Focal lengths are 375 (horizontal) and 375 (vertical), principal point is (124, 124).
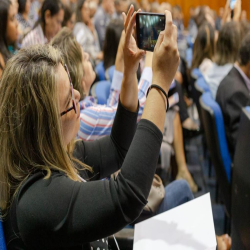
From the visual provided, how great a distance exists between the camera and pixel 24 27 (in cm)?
394

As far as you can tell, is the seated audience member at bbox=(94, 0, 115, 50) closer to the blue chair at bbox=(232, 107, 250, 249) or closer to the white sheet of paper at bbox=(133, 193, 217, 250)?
the blue chair at bbox=(232, 107, 250, 249)

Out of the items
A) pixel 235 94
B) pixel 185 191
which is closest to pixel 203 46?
pixel 235 94

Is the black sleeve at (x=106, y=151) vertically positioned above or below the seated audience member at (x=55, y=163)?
below

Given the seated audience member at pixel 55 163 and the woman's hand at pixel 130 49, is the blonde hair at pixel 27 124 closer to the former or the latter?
the seated audience member at pixel 55 163

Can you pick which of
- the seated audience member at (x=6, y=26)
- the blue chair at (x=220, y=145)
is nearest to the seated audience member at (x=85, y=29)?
the seated audience member at (x=6, y=26)

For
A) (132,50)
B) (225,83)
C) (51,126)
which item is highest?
(132,50)

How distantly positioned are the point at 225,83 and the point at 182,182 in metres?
0.86

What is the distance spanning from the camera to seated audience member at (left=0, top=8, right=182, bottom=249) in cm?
75

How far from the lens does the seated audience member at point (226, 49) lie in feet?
9.23

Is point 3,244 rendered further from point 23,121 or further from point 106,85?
point 106,85

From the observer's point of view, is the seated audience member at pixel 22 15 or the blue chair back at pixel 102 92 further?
the seated audience member at pixel 22 15

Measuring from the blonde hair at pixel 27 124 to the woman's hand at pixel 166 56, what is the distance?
9.0 inches

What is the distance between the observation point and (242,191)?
4.12 feet

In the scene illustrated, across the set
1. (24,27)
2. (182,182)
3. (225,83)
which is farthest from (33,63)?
(24,27)
